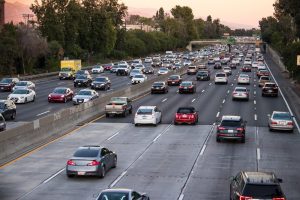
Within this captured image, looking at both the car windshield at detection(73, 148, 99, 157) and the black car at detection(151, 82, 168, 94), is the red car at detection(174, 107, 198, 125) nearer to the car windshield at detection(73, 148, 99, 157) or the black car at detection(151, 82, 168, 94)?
the car windshield at detection(73, 148, 99, 157)

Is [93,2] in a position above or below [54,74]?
above

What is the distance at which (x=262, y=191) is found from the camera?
16.9 meters

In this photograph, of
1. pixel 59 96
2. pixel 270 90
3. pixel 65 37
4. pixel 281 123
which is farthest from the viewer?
pixel 65 37

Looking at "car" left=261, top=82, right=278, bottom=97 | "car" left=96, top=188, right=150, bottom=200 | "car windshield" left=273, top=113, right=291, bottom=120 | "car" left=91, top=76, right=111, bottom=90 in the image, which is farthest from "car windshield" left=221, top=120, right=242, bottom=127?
"car" left=91, top=76, right=111, bottom=90

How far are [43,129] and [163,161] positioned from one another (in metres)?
8.81

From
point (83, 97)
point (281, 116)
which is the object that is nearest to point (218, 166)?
point (281, 116)

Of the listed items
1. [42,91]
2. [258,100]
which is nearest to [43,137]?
[258,100]

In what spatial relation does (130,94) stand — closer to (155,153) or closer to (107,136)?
(107,136)

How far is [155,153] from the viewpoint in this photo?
30078mm

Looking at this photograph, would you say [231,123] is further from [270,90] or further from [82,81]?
[82,81]

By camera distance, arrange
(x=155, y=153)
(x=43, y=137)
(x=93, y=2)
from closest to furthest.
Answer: (x=155, y=153), (x=43, y=137), (x=93, y=2)

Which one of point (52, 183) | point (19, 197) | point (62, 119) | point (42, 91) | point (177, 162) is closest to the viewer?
point (19, 197)

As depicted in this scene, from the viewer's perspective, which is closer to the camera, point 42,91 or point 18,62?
point 42,91

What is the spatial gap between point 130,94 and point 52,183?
37.0 m
